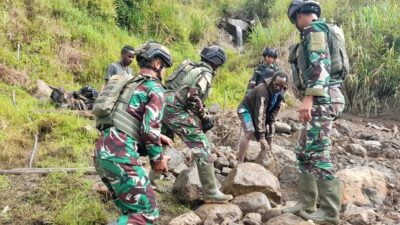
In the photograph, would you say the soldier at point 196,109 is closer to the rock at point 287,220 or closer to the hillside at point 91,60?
the hillside at point 91,60

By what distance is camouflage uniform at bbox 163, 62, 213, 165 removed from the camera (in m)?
4.54

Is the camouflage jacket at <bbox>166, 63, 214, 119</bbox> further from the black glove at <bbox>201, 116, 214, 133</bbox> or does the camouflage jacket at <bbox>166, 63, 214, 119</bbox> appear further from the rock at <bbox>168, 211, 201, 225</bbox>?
the rock at <bbox>168, 211, 201, 225</bbox>

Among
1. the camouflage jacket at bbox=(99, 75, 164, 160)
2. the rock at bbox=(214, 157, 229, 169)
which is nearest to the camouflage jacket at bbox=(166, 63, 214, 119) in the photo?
the camouflage jacket at bbox=(99, 75, 164, 160)

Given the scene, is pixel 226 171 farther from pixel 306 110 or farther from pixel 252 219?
pixel 306 110

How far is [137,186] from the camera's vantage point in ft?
10.3

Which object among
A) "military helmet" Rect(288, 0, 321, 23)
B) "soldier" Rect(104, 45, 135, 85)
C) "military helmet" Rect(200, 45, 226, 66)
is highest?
"military helmet" Rect(288, 0, 321, 23)

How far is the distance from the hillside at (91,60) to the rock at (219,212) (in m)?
0.38

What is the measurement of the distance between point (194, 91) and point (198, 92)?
1.9 inches

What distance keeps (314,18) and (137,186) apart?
84.7 inches

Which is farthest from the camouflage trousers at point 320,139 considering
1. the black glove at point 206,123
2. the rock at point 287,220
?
the black glove at point 206,123

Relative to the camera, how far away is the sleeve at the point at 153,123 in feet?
10.3

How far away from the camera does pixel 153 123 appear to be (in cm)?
316

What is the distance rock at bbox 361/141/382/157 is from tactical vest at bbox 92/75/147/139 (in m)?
4.91

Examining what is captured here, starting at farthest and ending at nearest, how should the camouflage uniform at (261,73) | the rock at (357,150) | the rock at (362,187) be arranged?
the rock at (357,150)
the camouflage uniform at (261,73)
the rock at (362,187)
